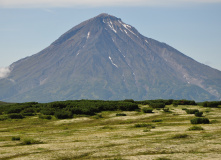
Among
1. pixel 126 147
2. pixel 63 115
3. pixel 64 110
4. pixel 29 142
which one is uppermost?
pixel 64 110

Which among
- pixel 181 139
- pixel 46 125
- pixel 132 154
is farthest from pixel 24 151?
pixel 46 125

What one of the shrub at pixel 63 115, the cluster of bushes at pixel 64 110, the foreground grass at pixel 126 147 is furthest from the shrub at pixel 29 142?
the cluster of bushes at pixel 64 110

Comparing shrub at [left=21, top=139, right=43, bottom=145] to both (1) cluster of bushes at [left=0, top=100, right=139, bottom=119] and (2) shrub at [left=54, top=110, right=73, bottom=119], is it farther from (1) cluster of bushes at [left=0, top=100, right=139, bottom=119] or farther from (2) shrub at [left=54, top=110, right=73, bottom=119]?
(1) cluster of bushes at [left=0, top=100, right=139, bottom=119]

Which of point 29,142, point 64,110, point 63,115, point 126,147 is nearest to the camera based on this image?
point 126,147

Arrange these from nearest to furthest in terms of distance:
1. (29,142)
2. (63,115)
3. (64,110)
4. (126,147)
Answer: (126,147)
(29,142)
(63,115)
(64,110)

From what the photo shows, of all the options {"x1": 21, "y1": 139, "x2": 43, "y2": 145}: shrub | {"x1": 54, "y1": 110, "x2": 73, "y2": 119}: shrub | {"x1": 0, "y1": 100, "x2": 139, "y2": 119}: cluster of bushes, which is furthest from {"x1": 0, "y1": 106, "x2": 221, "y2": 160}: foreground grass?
{"x1": 0, "y1": 100, "x2": 139, "y2": 119}: cluster of bushes

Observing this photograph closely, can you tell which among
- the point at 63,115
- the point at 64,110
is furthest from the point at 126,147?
the point at 64,110

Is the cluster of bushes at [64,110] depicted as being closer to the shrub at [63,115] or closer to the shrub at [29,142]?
the shrub at [63,115]

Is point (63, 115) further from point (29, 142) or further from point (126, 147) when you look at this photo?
point (126, 147)

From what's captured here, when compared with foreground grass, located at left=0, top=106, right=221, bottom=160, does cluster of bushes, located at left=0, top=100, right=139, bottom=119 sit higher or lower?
higher

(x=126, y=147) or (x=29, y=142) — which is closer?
(x=126, y=147)

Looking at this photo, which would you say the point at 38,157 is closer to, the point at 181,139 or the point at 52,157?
the point at 52,157

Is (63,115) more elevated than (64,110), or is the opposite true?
(64,110)

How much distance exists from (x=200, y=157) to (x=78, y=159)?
9480 millimetres
